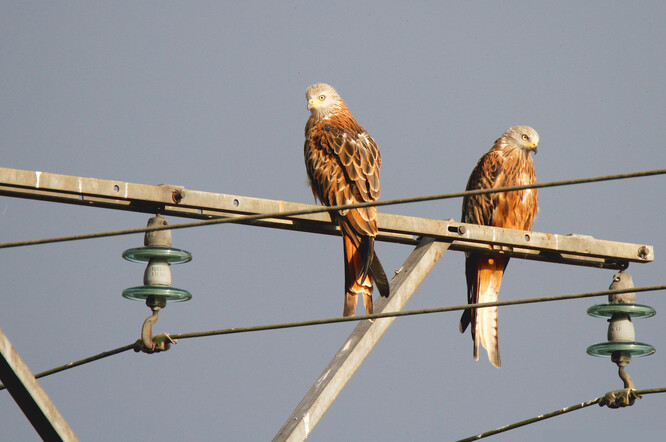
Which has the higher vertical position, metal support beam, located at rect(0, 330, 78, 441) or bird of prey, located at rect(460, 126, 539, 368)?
bird of prey, located at rect(460, 126, 539, 368)

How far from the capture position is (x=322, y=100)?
812cm

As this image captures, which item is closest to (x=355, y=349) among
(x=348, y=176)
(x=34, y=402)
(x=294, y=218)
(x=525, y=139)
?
(x=294, y=218)

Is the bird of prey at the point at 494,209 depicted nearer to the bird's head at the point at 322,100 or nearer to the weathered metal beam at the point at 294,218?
the weathered metal beam at the point at 294,218

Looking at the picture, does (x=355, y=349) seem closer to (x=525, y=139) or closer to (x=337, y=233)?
(x=337, y=233)

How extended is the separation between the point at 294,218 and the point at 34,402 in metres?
1.60

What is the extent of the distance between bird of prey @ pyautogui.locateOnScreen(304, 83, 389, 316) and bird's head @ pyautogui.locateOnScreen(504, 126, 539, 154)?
4.70ft

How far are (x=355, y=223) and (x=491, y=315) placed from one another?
5.22 ft

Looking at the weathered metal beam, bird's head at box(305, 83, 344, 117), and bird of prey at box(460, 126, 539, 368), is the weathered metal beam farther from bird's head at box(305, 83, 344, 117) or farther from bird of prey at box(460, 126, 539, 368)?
bird's head at box(305, 83, 344, 117)

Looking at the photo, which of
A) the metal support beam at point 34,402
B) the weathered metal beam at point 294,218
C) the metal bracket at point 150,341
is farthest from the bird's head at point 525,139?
the metal support beam at point 34,402

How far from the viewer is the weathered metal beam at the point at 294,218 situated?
16.2 feet

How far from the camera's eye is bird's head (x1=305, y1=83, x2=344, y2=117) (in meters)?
8.00

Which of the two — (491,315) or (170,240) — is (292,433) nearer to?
(170,240)

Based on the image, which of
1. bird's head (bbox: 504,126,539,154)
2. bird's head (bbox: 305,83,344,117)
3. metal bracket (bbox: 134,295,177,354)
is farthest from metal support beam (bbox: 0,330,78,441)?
bird's head (bbox: 504,126,539,154)

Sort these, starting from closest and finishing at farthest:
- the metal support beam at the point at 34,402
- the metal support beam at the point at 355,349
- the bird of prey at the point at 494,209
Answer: the metal support beam at the point at 34,402
the metal support beam at the point at 355,349
the bird of prey at the point at 494,209
